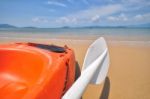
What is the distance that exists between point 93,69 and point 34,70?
1.37ft

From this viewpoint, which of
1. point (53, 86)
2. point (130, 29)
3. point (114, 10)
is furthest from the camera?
point (114, 10)

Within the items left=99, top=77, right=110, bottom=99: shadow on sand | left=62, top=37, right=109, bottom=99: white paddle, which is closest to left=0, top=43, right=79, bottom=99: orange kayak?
left=62, top=37, right=109, bottom=99: white paddle

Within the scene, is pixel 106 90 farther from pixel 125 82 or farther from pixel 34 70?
pixel 34 70

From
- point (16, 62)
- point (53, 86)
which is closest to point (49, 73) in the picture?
point (53, 86)

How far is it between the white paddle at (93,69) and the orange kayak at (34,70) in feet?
0.39

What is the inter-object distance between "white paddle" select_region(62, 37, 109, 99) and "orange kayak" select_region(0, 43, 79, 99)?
0.12 m

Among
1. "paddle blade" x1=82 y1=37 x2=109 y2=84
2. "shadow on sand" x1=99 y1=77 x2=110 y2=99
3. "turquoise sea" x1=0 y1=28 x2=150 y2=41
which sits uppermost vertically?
"paddle blade" x1=82 y1=37 x2=109 y2=84

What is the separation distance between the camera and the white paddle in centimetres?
129

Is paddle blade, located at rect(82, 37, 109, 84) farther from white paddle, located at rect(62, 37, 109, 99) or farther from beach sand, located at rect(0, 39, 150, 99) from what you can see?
beach sand, located at rect(0, 39, 150, 99)

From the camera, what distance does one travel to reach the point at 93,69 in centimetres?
171

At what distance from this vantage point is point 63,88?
1.50 m

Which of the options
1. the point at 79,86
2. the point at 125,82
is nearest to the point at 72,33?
the point at 125,82

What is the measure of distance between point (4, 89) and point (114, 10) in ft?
29.1

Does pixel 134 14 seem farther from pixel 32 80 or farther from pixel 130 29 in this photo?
pixel 32 80
